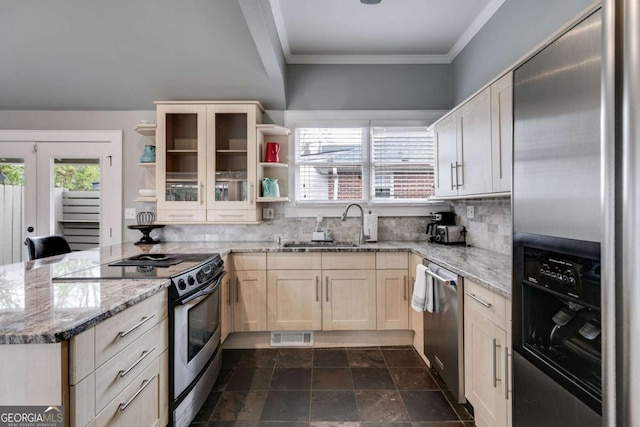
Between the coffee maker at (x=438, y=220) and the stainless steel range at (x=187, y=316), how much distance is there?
2.08 meters

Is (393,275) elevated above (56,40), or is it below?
below

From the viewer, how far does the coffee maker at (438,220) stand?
311cm

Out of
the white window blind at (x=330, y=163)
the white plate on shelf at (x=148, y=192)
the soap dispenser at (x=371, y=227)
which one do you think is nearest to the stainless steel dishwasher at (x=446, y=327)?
the soap dispenser at (x=371, y=227)

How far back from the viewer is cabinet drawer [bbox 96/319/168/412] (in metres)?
1.11

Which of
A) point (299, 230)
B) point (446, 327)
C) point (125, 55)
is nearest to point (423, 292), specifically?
point (446, 327)

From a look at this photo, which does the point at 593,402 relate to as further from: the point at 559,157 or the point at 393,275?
the point at 393,275

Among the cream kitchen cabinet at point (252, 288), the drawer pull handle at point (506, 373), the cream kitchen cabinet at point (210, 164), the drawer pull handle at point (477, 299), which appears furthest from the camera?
the cream kitchen cabinet at point (210, 164)

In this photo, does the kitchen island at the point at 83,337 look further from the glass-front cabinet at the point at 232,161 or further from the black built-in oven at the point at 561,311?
the glass-front cabinet at the point at 232,161

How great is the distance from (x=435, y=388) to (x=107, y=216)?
11.5 feet

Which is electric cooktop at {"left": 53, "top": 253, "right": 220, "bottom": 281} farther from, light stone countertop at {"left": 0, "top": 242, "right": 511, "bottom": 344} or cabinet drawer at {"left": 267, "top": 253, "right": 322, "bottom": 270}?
cabinet drawer at {"left": 267, "top": 253, "right": 322, "bottom": 270}

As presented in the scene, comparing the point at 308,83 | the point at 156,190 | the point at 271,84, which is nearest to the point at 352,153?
the point at 308,83

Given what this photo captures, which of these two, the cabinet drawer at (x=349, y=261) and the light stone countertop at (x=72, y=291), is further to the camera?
the cabinet drawer at (x=349, y=261)

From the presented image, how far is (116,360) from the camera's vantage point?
1192 millimetres

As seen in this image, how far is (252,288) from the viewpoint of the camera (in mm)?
2760
